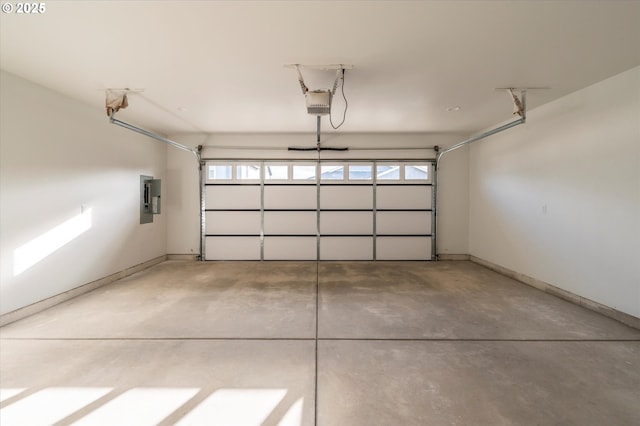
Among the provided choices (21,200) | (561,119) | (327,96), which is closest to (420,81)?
(327,96)

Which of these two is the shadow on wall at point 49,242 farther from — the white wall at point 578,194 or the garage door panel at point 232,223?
the white wall at point 578,194

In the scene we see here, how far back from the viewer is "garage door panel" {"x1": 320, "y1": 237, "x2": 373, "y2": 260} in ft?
20.0

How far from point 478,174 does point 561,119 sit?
206 centimetres

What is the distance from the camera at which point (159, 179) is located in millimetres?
5598

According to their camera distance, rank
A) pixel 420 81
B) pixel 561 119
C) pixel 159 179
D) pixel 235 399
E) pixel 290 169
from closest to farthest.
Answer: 1. pixel 235 399
2. pixel 420 81
3. pixel 561 119
4. pixel 159 179
5. pixel 290 169

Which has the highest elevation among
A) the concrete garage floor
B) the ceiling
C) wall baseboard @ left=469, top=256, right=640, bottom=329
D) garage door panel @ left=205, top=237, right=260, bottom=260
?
the ceiling

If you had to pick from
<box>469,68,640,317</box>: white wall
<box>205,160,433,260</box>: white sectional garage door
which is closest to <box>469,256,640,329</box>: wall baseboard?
<box>469,68,640,317</box>: white wall

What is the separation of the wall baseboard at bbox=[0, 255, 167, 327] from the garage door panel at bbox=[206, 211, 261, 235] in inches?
56.3

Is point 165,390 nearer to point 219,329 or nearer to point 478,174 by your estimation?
point 219,329

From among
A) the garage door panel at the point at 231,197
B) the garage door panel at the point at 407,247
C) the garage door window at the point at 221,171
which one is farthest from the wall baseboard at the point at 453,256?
the garage door window at the point at 221,171

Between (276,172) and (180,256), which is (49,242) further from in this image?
(276,172)

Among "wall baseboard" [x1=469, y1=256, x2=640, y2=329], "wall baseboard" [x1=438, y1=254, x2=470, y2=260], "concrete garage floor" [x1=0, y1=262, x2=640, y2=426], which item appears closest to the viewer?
"concrete garage floor" [x1=0, y1=262, x2=640, y2=426]

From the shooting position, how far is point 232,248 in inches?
240

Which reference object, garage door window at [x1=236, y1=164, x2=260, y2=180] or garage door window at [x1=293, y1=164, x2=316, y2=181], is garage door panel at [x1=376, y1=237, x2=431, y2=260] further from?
garage door window at [x1=236, y1=164, x2=260, y2=180]
